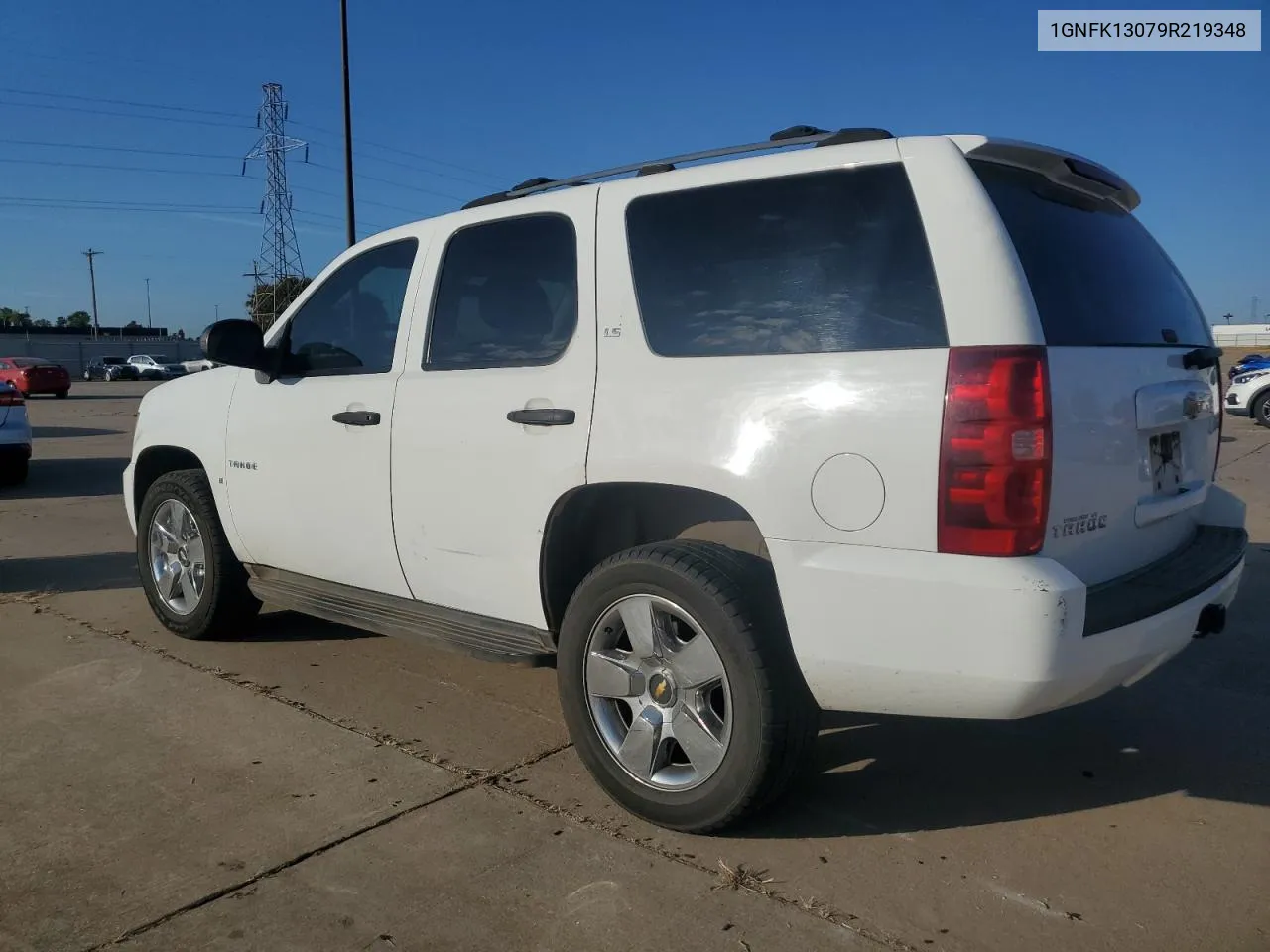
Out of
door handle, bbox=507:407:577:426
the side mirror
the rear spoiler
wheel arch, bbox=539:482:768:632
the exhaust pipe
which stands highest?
the rear spoiler

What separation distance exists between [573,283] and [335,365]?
1.34 m

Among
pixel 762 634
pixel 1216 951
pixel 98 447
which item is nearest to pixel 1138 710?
pixel 1216 951

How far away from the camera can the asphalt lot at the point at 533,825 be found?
2.68 meters

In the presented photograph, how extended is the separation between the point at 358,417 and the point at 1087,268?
2.62m

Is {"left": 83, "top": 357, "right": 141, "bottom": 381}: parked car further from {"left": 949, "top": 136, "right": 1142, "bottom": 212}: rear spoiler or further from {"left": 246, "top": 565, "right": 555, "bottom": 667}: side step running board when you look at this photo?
{"left": 949, "top": 136, "right": 1142, "bottom": 212}: rear spoiler

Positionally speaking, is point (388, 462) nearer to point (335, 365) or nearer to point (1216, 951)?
point (335, 365)

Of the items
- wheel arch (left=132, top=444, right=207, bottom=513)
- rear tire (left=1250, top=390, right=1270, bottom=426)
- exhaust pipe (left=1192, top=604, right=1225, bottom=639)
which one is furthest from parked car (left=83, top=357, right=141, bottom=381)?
exhaust pipe (left=1192, top=604, right=1225, bottom=639)

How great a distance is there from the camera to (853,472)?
2.77 meters

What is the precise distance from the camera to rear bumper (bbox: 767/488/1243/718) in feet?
8.46

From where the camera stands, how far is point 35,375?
3316cm

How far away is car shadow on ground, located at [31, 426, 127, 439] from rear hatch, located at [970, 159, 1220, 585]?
59.4ft

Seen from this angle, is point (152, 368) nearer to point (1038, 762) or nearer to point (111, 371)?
point (111, 371)

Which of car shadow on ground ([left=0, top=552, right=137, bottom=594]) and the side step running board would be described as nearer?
the side step running board

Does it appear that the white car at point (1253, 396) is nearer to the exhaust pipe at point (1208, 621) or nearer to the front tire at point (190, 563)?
the exhaust pipe at point (1208, 621)
